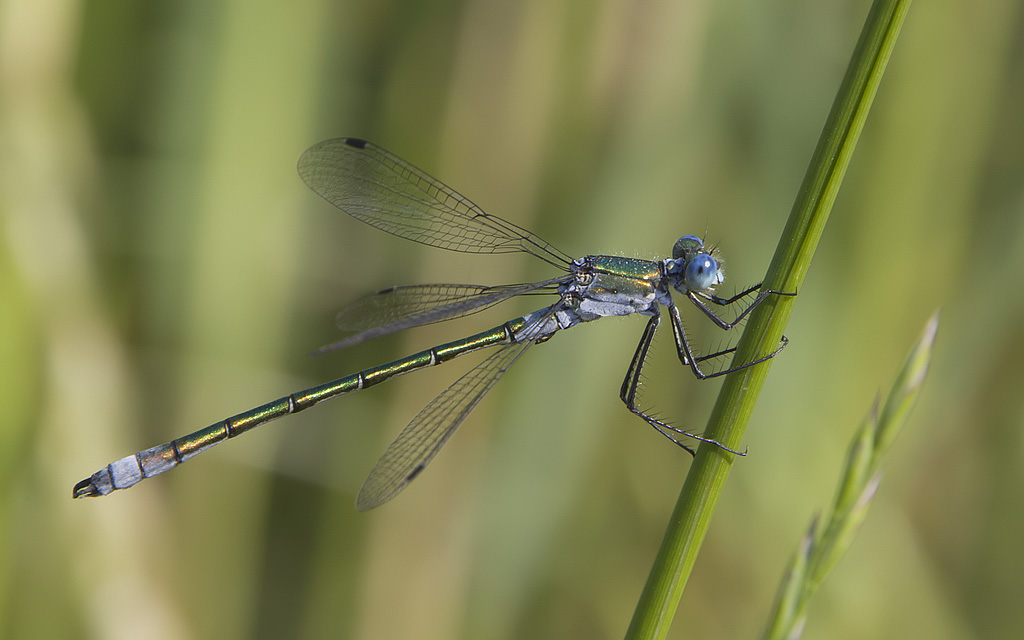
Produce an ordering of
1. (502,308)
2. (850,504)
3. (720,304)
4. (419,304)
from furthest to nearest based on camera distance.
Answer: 1. (502,308)
2. (419,304)
3. (720,304)
4. (850,504)

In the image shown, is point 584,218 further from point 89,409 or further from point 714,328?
point 89,409

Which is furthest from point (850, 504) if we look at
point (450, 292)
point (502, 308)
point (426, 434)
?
point (502, 308)

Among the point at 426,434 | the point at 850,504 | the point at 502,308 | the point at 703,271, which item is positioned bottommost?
the point at 426,434

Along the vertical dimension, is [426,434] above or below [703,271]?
below

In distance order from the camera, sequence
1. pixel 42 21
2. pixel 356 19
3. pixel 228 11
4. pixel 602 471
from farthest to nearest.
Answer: pixel 356 19 → pixel 602 471 → pixel 228 11 → pixel 42 21

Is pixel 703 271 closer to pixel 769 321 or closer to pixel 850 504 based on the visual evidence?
pixel 769 321

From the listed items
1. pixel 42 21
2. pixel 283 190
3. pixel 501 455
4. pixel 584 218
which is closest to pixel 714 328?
pixel 584 218

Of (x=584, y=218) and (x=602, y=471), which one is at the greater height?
(x=584, y=218)

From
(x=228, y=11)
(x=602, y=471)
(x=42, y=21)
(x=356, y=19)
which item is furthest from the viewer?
(x=356, y=19)
